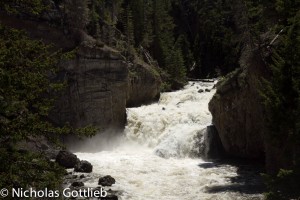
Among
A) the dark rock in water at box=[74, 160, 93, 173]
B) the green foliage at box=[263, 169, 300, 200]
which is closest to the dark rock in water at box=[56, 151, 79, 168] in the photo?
the dark rock in water at box=[74, 160, 93, 173]

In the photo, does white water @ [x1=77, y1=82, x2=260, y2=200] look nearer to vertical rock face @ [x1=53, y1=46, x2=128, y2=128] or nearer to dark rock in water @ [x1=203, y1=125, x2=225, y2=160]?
dark rock in water @ [x1=203, y1=125, x2=225, y2=160]

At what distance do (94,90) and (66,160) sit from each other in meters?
13.9

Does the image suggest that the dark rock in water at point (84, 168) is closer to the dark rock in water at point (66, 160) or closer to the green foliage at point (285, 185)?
the dark rock in water at point (66, 160)

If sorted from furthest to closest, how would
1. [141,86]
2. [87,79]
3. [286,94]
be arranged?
[141,86] → [87,79] → [286,94]

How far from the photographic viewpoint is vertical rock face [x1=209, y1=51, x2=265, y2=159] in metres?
33.1

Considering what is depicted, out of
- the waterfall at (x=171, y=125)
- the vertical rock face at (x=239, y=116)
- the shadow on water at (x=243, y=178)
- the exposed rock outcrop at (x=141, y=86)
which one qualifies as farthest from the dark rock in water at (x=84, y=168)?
the exposed rock outcrop at (x=141, y=86)

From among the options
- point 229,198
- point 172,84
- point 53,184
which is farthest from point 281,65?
point 172,84

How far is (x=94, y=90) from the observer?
44.2 m

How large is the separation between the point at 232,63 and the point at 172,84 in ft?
76.1

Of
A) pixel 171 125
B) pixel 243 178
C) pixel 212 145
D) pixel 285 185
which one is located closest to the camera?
pixel 285 185

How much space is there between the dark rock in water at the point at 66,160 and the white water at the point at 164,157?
1828 mm

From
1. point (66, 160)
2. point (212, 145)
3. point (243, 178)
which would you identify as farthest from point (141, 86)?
point (243, 178)

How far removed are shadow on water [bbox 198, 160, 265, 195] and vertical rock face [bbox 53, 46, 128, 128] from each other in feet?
50.3

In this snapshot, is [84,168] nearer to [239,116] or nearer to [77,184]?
[77,184]
